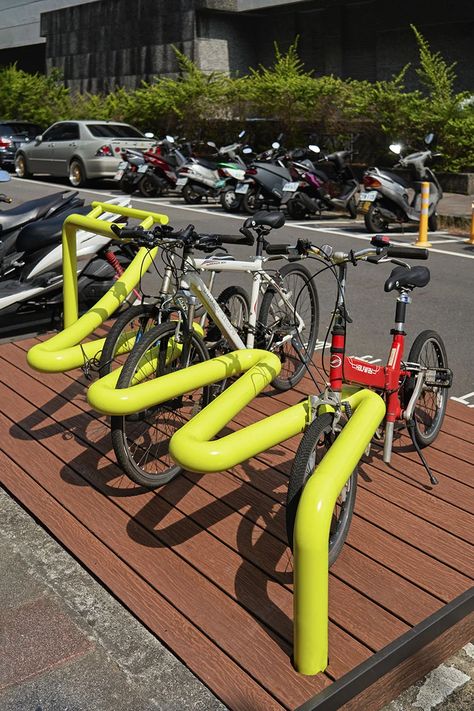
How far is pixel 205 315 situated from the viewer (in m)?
5.09

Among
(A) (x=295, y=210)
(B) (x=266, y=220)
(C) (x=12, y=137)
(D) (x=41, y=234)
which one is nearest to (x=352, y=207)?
(A) (x=295, y=210)

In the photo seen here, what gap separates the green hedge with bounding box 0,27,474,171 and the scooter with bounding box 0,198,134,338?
11.8 meters

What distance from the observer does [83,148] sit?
66.2 ft

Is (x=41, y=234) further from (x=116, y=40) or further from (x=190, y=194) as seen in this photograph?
(x=116, y=40)

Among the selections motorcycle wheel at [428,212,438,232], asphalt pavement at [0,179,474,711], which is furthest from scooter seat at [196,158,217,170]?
asphalt pavement at [0,179,474,711]

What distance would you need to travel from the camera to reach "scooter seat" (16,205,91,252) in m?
7.25

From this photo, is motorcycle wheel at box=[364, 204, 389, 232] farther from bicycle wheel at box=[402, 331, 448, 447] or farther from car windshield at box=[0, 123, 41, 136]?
car windshield at box=[0, 123, 41, 136]

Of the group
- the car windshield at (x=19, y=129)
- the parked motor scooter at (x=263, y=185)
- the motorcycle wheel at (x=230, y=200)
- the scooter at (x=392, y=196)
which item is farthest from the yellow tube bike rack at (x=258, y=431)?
the car windshield at (x=19, y=129)

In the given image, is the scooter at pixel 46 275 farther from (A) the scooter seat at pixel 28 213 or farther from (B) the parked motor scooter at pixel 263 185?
(B) the parked motor scooter at pixel 263 185

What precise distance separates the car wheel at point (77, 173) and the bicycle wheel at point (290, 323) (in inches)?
594

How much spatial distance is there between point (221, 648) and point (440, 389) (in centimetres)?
240

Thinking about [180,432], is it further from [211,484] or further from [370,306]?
[370,306]

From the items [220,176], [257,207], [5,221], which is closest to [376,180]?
[257,207]

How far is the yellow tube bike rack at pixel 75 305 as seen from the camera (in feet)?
14.9
